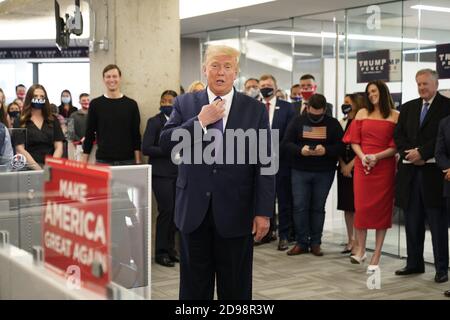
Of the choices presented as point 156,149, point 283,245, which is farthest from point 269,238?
point 156,149

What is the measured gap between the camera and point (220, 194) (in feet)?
9.22

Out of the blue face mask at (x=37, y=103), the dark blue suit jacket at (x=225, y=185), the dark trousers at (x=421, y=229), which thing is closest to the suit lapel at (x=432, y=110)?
the dark trousers at (x=421, y=229)

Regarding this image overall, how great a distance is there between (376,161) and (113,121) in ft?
7.77

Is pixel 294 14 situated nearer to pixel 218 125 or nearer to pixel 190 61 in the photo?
pixel 190 61

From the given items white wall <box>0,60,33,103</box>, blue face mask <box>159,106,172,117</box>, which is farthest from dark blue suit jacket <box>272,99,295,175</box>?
white wall <box>0,60,33,103</box>

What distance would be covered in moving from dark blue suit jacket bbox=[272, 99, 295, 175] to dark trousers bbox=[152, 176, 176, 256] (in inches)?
57.3

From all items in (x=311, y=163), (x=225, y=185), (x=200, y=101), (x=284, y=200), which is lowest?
(x=284, y=200)

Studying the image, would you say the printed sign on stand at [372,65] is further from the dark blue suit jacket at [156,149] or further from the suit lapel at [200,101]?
the suit lapel at [200,101]

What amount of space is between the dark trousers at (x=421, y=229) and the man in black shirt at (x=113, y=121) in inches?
101

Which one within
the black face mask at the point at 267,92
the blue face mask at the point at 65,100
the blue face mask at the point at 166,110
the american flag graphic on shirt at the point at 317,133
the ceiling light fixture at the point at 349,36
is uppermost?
the ceiling light fixture at the point at 349,36

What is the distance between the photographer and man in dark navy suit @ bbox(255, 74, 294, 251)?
6578 millimetres

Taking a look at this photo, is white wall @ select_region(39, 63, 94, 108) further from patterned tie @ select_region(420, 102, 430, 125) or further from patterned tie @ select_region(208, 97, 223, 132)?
patterned tie @ select_region(208, 97, 223, 132)

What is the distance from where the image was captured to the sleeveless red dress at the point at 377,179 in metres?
5.45
